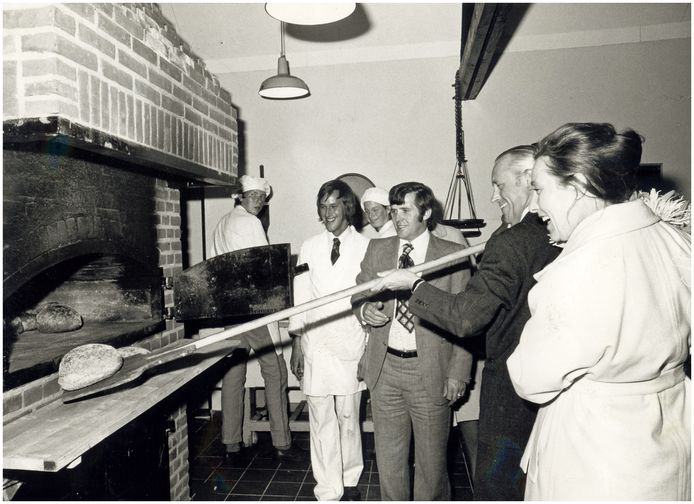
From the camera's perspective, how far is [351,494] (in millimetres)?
2926

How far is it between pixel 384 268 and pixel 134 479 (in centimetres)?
167

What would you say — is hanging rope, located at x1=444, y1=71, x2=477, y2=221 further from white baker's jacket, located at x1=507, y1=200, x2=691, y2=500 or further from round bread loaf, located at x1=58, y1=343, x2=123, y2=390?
round bread loaf, located at x1=58, y1=343, x2=123, y2=390

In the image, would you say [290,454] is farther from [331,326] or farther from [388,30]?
[388,30]

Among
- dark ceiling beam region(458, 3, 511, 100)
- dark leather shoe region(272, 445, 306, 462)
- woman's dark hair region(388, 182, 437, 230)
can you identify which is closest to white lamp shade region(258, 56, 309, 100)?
dark ceiling beam region(458, 3, 511, 100)

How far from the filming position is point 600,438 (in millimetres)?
1219

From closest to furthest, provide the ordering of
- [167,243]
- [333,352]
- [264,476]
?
[167,243] < [333,352] < [264,476]

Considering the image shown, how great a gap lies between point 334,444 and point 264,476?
817 mm

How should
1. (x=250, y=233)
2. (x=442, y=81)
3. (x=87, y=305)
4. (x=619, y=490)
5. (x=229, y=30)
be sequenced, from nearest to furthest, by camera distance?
(x=619, y=490) → (x=87, y=305) → (x=250, y=233) → (x=229, y=30) → (x=442, y=81)

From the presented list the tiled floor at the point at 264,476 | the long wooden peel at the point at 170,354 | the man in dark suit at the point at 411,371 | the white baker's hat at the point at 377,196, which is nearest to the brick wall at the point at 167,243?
the long wooden peel at the point at 170,354

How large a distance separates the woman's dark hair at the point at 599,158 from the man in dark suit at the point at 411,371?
131 centimetres

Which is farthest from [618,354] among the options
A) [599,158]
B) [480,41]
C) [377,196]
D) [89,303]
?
[377,196]

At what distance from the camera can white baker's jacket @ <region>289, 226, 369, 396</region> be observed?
289cm

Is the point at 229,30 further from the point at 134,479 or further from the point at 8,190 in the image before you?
the point at 134,479

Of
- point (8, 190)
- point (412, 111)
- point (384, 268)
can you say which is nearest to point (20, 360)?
point (8, 190)
